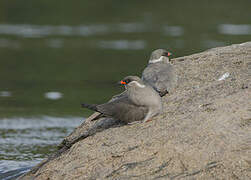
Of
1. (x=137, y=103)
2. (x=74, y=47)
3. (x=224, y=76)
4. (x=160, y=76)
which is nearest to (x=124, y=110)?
(x=137, y=103)

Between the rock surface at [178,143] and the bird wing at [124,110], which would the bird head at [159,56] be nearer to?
the rock surface at [178,143]

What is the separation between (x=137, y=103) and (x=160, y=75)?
1069 mm

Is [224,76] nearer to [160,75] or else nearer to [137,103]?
[160,75]

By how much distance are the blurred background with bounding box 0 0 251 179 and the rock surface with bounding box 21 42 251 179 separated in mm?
1938

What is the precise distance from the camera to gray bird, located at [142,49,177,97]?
614cm

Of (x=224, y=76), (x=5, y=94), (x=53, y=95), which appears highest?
(x=5, y=94)

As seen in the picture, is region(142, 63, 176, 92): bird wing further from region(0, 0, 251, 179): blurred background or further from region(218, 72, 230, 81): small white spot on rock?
region(0, 0, 251, 179): blurred background

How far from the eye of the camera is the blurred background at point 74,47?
372 inches

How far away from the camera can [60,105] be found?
10.9 meters

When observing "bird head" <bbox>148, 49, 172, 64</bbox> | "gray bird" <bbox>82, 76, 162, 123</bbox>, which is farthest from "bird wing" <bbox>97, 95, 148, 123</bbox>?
"bird head" <bbox>148, 49, 172, 64</bbox>

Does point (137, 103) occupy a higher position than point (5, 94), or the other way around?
point (5, 94)

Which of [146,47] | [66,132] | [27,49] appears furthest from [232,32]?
[66,132]

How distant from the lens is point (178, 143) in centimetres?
489

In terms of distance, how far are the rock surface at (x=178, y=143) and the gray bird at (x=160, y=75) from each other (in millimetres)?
169
